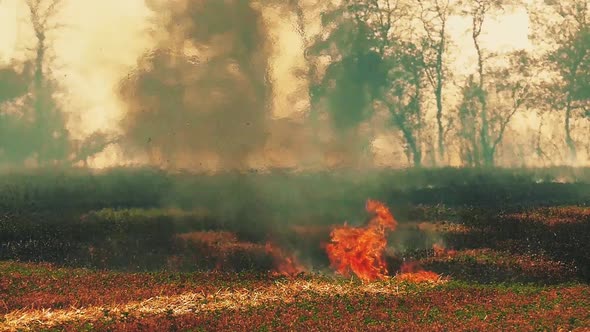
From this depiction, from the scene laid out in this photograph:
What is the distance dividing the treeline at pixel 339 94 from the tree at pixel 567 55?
3.7 inches

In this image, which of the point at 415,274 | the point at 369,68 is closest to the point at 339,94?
the point at 369,68

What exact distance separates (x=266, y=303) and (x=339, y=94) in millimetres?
30855

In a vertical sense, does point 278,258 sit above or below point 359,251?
below

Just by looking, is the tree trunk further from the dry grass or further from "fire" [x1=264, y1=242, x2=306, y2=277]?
the dry grass

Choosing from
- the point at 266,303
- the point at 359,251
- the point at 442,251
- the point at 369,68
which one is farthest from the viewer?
the point at 369,68

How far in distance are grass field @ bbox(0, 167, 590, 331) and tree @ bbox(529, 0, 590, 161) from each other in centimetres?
1115

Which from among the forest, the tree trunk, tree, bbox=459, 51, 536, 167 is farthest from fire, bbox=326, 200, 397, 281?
the tree trunk

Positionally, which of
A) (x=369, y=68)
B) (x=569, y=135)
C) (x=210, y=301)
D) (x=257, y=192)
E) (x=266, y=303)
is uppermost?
(x=369, y=68)

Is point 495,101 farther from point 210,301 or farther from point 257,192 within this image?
point 210,301

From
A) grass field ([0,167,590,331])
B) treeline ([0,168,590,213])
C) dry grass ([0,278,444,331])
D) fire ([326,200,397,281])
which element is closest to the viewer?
dry grass ([0,278,444,331])

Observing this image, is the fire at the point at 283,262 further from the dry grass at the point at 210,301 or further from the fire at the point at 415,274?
the fire at the point at 415,274

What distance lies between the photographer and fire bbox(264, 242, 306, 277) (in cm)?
4030

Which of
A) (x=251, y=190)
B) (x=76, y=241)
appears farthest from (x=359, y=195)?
(x=76, y=241)

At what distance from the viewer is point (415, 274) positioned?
131 ft
